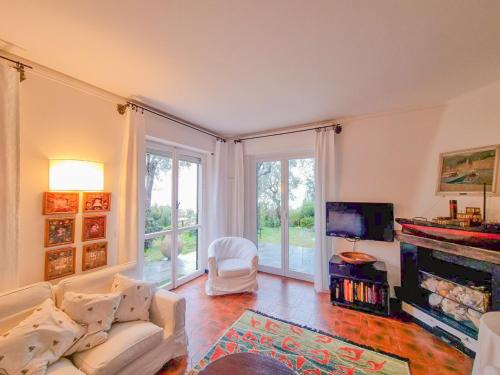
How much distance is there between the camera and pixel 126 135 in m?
2.49

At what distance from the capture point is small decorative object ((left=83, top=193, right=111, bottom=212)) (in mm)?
2197

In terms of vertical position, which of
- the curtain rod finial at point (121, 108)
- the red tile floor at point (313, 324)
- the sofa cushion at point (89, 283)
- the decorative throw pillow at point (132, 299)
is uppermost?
the curtain rod finial at point (121, 108)

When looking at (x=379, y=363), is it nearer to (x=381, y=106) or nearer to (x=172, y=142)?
(x=381, y=106)

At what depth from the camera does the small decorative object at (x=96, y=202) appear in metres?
2.20

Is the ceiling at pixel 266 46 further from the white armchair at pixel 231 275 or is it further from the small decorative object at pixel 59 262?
the white armchair at pixel 231 275

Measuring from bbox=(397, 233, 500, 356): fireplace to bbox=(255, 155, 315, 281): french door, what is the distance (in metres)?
1.37

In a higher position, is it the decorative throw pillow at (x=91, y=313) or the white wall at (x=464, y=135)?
the white wall at (x=464, y=135)

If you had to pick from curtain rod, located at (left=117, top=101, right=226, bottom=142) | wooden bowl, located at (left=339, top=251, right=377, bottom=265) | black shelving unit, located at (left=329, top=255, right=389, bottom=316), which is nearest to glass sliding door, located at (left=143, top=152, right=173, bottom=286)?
curtain rod, located at (left=117, top=101, right=226, bottom=142)

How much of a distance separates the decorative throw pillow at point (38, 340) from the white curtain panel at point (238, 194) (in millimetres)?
2648

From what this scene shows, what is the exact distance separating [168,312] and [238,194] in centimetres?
237

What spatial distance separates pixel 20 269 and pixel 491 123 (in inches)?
182

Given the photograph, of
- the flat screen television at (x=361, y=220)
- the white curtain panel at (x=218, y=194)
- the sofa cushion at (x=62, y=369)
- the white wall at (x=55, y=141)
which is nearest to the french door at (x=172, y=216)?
the white curtain panel at (x=218, y=194)

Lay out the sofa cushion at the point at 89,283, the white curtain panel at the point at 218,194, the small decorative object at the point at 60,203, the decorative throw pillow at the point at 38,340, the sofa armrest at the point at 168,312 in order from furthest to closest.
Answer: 1. the white curtain panel at the point at 218,194
2. the small decorative object at the point at 60,203
3. the sofa armrest at the point at 168,312
4. the sofa cushion at the point at 89,283
5. the decorative throw pillow at the point at 38,340

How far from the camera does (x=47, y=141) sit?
77.2 inches
